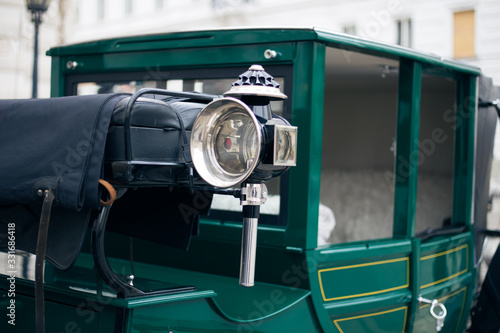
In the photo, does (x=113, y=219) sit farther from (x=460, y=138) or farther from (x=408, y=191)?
(x=460, y=138)

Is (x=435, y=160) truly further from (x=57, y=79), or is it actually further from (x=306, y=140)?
(x=57, y=79)

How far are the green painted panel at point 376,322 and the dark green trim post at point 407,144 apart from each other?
400 mm

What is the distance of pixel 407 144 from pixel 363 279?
29.3 inches

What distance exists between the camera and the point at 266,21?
19.5 metres

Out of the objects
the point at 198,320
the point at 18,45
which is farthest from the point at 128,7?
the point at 198,320

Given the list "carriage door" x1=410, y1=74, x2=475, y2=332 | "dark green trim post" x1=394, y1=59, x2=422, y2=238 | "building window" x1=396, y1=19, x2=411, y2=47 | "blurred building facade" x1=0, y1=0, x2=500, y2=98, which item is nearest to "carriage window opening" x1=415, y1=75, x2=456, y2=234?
"carriage door" x1=410, y1=74, x2=475, y2=332

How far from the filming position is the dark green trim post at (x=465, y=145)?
3.83 m

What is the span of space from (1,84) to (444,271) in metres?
8.75

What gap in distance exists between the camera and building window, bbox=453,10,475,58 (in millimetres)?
15562

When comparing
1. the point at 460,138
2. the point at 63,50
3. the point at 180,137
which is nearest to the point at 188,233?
the point at 180,137

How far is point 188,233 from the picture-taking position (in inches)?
93.2

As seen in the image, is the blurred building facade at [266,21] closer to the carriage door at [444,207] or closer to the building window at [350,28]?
the building window at [350,28]

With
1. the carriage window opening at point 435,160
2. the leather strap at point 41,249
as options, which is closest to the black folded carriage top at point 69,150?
the leather strap at point 41,249

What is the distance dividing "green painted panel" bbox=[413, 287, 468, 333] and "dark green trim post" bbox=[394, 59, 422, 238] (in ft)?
1.44
